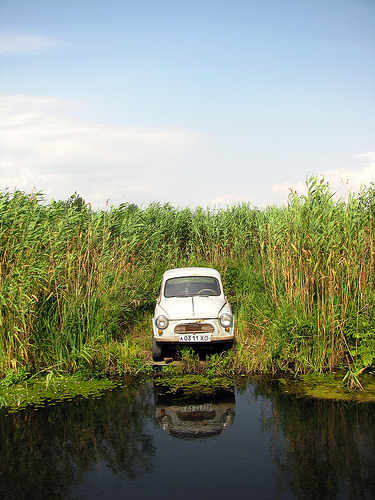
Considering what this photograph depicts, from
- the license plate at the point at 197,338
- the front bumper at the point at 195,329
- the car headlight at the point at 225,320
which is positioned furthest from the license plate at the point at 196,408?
the car headlight at the point at 225,320

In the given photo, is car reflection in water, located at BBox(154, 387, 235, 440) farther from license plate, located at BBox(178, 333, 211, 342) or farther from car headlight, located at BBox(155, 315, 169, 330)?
car headlight, located at BBox(155, 315, 169, 330)

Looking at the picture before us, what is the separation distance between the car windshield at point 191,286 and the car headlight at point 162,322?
0.89 m

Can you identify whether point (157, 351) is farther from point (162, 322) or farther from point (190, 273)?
point (190, 273)

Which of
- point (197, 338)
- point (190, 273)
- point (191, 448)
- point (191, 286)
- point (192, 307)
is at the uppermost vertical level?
point (190, 273)

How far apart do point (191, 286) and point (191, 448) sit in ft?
15.2

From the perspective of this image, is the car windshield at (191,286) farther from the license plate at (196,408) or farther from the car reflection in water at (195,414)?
the license plate at (196,408)

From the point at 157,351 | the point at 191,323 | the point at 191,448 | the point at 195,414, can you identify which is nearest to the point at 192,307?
the point at 191,323

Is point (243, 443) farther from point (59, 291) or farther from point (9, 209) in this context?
point (9, 209)

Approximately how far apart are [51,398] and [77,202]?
6.38 meters

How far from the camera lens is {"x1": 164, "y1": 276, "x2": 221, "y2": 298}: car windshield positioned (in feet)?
31.2

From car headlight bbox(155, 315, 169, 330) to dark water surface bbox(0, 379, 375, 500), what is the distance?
160cm

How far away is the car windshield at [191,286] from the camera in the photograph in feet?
31.2

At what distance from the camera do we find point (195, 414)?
6293 millimetres

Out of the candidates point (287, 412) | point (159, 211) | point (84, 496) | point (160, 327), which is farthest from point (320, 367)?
point (159, 211)
